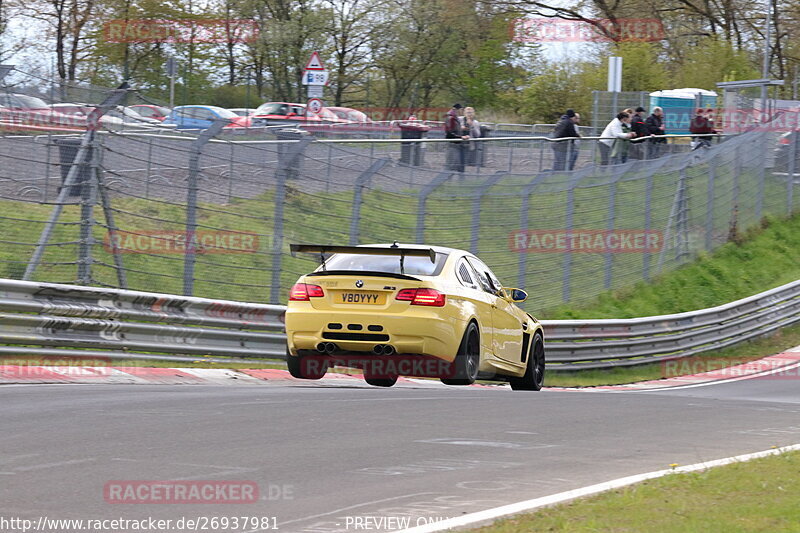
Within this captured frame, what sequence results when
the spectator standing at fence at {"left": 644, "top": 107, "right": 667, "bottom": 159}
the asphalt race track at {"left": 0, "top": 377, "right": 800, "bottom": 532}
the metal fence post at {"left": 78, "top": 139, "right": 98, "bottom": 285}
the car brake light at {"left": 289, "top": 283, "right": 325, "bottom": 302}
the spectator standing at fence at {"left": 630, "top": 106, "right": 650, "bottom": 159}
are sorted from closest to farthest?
the asphalt race track at {"left": 0, "top": 377, "right": 800, "bottom": 532}, the car brake light at {"left": 289, "top": 283, "right": 325, "bottom": 302}, the metal fence post at {"left": 78, "top": 139, "right": 98, "bottom": 285}, the spectator standing at fence at {"left": 630, "top": 106, "right": 650, "bottom": 159}, the spectator standing at fence at {"left": 644, "top": 107, "right": 667, "bottom": 159}

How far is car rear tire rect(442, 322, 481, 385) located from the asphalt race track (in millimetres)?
355

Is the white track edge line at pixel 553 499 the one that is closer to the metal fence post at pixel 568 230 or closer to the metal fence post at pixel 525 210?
the metal fence post at pixel 525 210

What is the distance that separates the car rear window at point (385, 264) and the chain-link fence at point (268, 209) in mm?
3822

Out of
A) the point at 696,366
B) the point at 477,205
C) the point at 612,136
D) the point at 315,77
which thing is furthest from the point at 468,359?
the point at 315,77

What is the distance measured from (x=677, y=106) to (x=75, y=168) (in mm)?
30494

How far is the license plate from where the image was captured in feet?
37.9

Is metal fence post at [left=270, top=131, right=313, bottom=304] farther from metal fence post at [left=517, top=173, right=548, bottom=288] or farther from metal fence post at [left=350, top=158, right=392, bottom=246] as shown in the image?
metal fence post at [left=517, top=173, right=548, bottom=288]

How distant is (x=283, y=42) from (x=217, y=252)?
46.7 m

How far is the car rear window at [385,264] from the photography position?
38.7 ft

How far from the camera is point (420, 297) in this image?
11.5 meters

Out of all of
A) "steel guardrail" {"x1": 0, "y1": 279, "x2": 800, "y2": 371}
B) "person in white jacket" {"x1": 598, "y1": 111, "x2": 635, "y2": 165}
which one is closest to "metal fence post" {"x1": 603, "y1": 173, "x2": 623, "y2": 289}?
"person in white jacket" {"x1": 598, "y1": 111, "x2": 635, "y2": 165}

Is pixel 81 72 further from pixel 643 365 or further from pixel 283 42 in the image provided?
pixel 643 365

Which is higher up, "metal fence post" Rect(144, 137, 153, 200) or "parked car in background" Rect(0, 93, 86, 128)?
"parked car in background" Rect(0, 93, 86, 128)

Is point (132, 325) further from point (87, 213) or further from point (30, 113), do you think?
point (30, 113)
